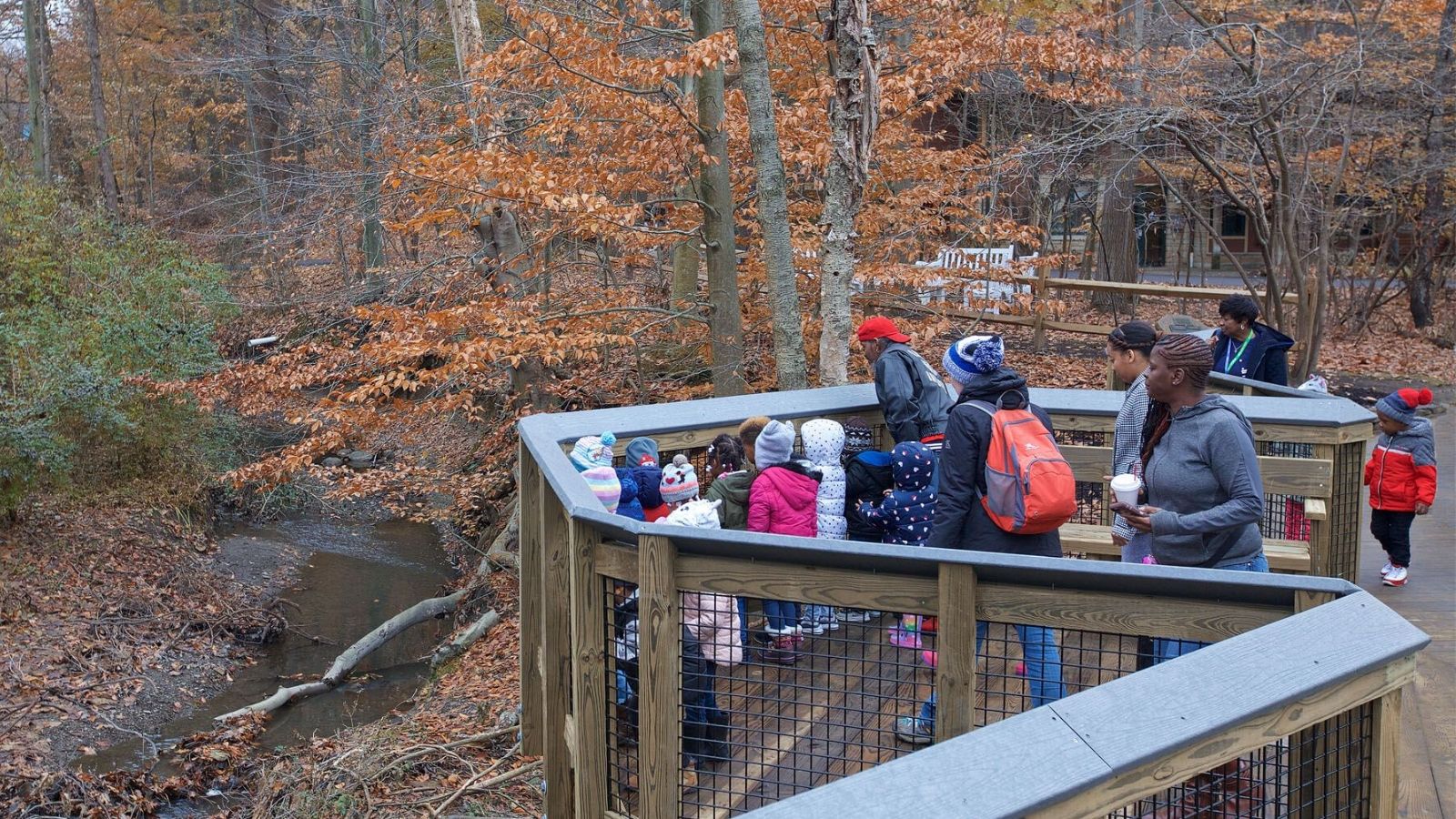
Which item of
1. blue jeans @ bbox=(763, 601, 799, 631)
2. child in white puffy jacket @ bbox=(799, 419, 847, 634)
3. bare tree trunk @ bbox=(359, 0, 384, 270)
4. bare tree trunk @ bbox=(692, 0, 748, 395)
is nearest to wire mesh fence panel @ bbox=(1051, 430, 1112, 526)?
child in white puffy jacket @ bbox=(799, 419, 847, 634)

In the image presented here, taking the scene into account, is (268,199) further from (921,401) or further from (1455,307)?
(1455,307)

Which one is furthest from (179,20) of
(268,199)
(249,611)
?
(249,611)

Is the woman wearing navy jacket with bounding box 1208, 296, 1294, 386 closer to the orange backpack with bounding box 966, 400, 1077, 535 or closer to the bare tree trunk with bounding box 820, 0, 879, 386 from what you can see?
the bare tree trunk with bounding box 820, 0, 879, 386

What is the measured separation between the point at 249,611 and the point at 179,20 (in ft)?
78.3

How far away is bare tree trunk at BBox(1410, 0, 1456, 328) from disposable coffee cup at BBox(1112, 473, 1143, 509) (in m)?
17.7

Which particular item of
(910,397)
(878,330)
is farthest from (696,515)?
(878,330)

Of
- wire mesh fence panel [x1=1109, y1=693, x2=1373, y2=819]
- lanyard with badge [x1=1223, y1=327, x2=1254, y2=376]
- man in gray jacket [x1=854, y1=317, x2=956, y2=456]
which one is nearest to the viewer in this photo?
wire mesh fence panel [x1=1109, y1=693, x2=1373, y2=819]

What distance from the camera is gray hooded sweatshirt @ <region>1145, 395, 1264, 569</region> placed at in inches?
160

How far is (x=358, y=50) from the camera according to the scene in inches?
829

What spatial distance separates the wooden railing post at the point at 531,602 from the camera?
5.74m

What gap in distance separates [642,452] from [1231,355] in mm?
4904

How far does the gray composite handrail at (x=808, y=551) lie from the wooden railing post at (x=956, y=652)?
0.06 m

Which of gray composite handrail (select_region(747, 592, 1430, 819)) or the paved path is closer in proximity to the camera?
gray composite handrail (select_region(747, 592, 1430, 819))

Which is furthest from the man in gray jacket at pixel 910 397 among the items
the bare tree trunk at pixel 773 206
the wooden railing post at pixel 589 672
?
the bare tree trunk at pixel 773 206
